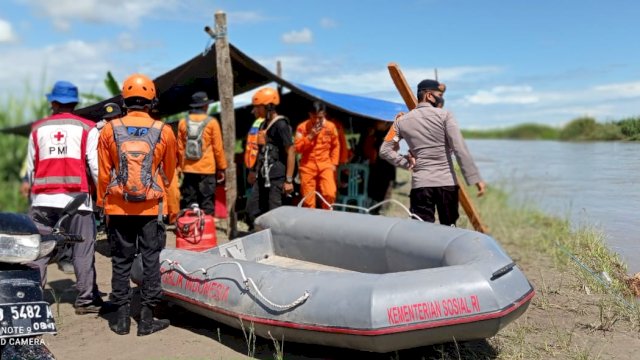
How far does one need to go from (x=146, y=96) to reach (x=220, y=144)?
2.82 m

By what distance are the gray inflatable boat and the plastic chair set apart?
3.84 metres

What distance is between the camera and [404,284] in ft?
10.1

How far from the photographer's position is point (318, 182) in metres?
6.62

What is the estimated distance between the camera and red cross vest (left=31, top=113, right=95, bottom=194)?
164 inches

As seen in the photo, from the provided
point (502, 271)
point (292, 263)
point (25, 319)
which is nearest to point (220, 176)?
point (292, 263)

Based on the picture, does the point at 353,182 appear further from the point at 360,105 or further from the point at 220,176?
the point at 220,176

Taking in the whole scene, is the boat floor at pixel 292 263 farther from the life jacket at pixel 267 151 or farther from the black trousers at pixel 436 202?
the life jacket at pixel 267 151

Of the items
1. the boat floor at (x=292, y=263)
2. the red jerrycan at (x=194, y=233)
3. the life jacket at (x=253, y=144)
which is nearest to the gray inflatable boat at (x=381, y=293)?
the boat floor at (x=292, y=263)

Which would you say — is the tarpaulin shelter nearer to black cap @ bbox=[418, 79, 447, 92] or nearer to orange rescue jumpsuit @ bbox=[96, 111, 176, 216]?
orange rescue jumpsuit @ bbox=[96, 111, 176, 216]

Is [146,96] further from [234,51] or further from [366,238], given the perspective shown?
[234,51]

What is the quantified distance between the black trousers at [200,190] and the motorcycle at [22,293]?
3814 millimetres

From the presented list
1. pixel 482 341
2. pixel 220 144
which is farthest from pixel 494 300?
pixel 220 144

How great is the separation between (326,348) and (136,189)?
152 centimetres

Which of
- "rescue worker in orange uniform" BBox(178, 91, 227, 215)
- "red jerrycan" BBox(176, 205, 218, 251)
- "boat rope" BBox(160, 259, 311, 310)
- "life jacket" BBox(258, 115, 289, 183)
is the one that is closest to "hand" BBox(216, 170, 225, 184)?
"rescue worker in orange uniform" BBox(178, 91, 227, 215)
